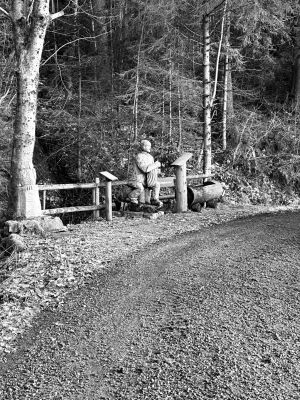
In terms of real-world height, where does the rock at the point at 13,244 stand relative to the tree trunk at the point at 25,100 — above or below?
below

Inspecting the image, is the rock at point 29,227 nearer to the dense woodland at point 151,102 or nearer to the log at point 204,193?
the log at point 204,193

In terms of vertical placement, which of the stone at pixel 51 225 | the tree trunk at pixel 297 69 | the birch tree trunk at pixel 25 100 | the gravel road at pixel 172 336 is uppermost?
the tree trunk at pixel 297 69

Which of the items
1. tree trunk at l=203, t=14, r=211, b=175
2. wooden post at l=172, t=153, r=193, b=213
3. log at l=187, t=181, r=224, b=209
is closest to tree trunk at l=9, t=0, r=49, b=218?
wooden post at l=172, t=153, r=193, b=213

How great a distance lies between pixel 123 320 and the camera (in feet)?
17.5

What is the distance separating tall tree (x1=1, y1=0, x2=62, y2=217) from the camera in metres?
9.55

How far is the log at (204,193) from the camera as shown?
1233 cm

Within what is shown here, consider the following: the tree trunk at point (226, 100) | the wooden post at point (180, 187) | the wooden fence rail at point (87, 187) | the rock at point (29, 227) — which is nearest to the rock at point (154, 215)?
the wooden post at point (180, 187)

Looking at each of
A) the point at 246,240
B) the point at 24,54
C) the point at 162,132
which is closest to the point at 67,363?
the point at 246,240

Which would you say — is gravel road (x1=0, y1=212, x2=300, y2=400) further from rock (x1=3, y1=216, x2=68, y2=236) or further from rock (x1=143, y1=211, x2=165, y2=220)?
rock (x1=143, y1=211, x2=165, y2=220)

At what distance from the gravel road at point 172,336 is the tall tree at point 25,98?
336 cm

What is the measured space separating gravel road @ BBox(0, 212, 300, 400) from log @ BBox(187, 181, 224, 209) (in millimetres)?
4855

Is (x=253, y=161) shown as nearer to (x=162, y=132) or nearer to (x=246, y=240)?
(x=162, y=132)

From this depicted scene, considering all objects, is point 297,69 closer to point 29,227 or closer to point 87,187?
point 87,187

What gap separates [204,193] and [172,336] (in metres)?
7.90
